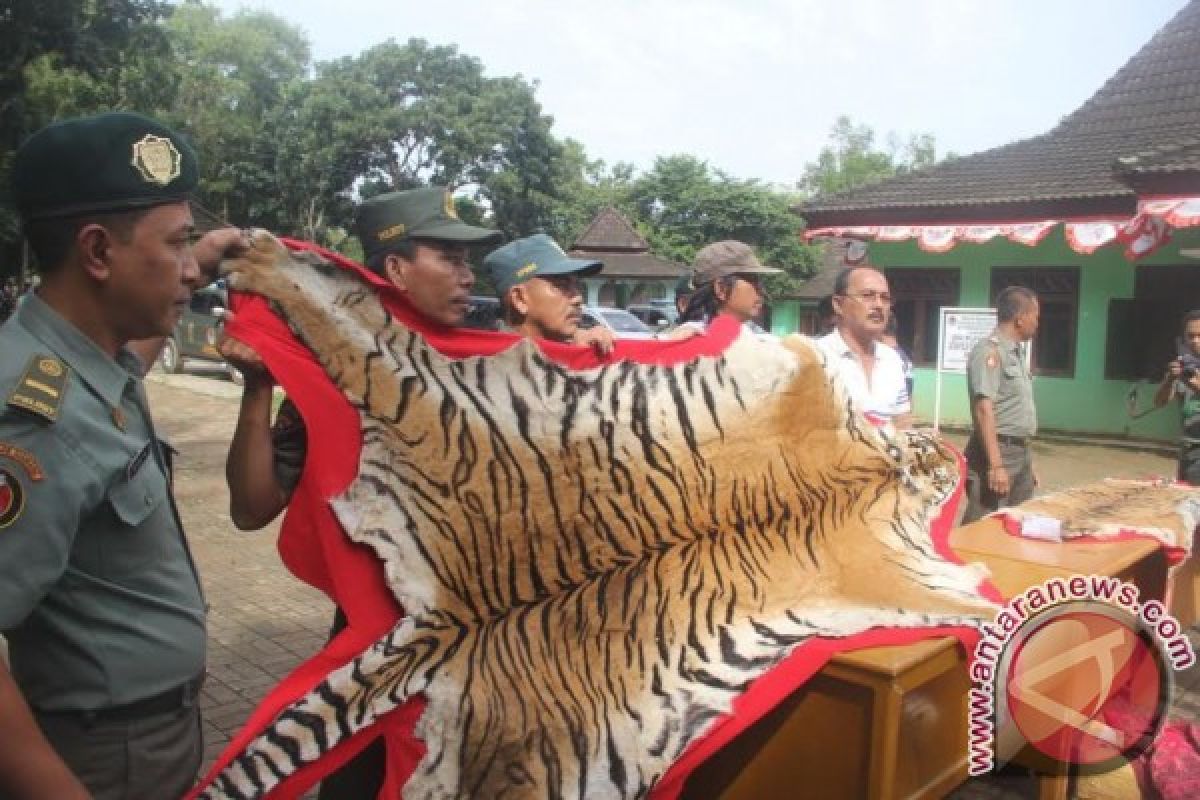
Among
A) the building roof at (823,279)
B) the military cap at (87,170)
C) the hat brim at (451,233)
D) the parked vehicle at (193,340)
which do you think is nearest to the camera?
the military cap at (87,170)

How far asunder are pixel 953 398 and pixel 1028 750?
1103 cm

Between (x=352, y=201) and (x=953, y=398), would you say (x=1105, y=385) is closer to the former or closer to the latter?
(x=953, y=398)

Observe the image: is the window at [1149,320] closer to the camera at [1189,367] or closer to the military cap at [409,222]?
the camera at [1189,367]

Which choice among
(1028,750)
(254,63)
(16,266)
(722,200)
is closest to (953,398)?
(1028,750)

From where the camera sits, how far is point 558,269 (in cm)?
301

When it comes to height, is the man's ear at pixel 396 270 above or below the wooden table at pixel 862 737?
above

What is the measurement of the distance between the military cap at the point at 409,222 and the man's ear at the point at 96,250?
1.02m

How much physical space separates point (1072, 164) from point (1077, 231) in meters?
1.84

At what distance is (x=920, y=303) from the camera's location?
13.1 meters

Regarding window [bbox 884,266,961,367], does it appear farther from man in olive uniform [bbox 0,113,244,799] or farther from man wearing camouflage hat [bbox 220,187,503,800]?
man in olive uniform [bbox 0,113,244,799]

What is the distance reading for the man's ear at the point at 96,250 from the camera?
1438mm

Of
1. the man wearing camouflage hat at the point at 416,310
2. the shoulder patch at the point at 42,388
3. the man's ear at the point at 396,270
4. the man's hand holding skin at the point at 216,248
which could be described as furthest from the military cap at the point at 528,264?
the shoulder patch at the point at 42,388

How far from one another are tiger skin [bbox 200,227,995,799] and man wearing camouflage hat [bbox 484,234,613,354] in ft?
2.54

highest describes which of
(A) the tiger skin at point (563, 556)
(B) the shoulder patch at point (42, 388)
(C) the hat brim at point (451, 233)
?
(C) the hat brim at point (451, 233)
